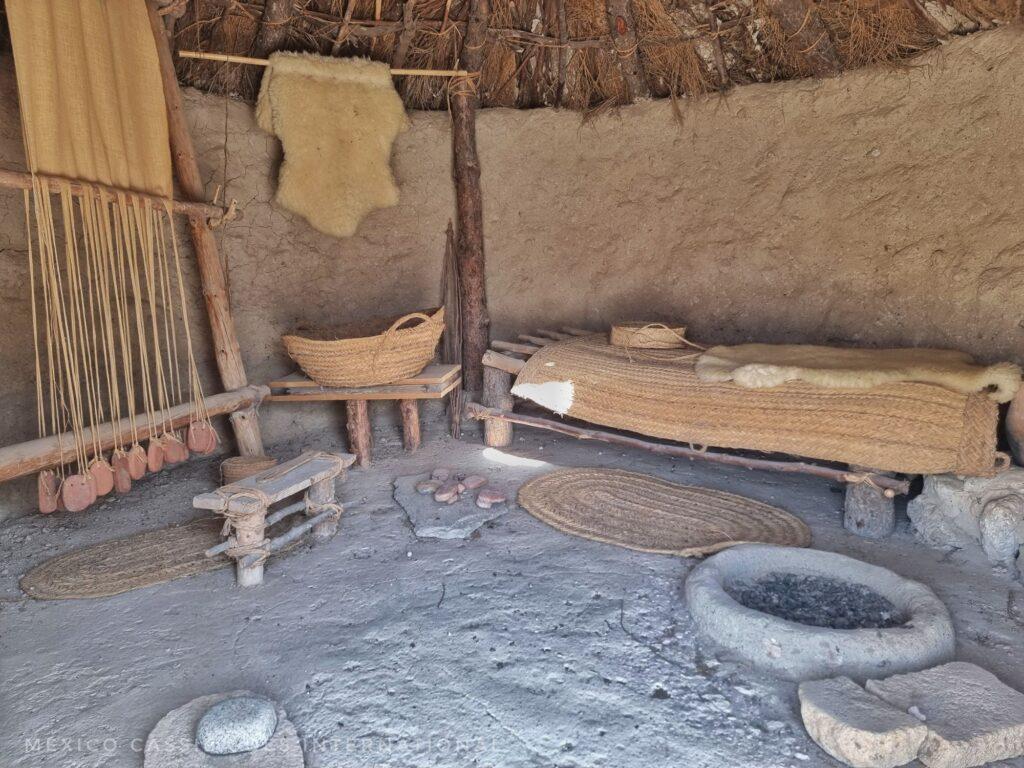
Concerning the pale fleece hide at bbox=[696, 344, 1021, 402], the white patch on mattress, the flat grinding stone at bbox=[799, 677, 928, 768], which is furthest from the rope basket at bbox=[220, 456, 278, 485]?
the flat grinding stone at bbox=[799, 677, 928, 768]

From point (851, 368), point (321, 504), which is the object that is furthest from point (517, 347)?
point (851, 368)

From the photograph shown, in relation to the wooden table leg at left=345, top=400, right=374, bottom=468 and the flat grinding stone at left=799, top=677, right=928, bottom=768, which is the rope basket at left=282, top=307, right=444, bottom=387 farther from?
the flat grinding stone at left=799, top=677, right=928, bottom=768

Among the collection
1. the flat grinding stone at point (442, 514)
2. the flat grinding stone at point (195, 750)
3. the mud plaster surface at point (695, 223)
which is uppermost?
the mud plaster surface at point (695, 223)

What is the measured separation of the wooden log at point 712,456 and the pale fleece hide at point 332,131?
146 centimetres

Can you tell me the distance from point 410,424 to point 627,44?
2.62m

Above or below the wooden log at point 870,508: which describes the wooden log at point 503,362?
above

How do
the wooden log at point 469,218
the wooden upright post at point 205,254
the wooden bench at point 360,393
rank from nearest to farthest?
the wooden upright post at point 205,254 < the wooden bench at point 360,393 < the wooden log at point 469,218

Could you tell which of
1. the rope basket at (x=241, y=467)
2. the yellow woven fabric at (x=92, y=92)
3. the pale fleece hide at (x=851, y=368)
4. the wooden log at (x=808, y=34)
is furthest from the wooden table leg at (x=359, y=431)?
the wooden log at (x=808, y=34)

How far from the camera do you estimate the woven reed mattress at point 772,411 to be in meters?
2.35

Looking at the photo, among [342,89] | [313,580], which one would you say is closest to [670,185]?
[342,89]

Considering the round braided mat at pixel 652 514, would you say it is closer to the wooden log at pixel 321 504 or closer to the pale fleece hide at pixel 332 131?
the wooden log at pixel 321 504

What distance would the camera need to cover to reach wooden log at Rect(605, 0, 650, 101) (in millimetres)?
3787

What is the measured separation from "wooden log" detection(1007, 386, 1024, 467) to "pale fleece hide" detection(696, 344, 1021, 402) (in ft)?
0.14

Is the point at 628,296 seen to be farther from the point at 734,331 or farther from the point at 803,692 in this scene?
the point at 803,692
